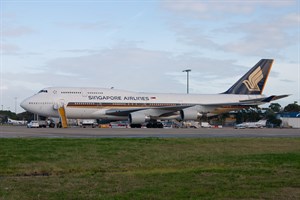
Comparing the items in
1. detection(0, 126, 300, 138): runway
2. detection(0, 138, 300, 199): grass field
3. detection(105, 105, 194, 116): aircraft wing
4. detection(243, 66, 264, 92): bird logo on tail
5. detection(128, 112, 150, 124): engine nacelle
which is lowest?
detection(0, 138, 300, 199): grass field

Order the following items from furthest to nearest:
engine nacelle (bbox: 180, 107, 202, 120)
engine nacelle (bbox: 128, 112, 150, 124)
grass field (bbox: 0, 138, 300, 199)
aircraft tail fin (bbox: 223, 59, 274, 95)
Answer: aircraft tail fin (bbox: 223, 59, 274, 95) → engine nacelle (bbox: 180, 107, 202, 120) → engine nacelle (bbox: 128, 112, 150, 124) → grass field (bbox: 0, 138, 300, 199)

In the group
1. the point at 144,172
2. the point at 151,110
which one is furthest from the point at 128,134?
the point at 151,110

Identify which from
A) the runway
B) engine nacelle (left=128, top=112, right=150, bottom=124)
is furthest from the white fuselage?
the runway

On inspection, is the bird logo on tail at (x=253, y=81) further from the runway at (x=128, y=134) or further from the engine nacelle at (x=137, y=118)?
the runway at (x=128, y=134)

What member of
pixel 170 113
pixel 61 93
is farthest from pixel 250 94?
pixel 61 93

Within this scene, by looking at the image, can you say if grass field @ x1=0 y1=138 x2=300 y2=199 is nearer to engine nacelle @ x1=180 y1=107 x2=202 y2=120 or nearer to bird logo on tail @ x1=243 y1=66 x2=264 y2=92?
engine nacelle @ x1=180 y1=107 x2=202 y2=120

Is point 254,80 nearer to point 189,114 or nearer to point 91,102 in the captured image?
point 189,114

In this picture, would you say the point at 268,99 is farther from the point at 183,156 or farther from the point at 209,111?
the point at 183,156

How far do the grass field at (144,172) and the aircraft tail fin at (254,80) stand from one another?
4129 centimetres

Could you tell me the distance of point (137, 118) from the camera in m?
51.9

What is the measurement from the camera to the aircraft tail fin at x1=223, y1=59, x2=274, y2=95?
62.4 m

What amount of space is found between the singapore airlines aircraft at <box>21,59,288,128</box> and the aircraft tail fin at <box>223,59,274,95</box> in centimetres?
273

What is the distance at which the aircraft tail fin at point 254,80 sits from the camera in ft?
205

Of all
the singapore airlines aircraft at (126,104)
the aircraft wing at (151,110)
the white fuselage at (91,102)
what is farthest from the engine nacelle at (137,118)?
the white fuselage at (91,102)
